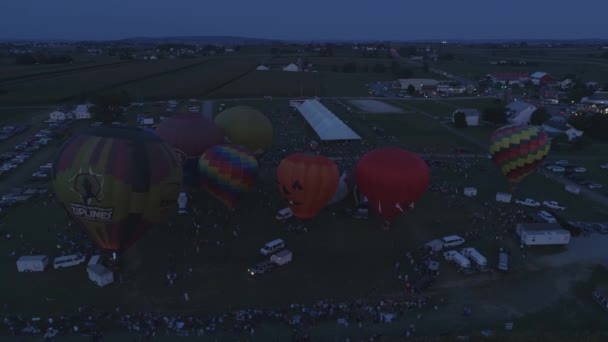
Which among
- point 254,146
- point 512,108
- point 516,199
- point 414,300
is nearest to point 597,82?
point 512,108

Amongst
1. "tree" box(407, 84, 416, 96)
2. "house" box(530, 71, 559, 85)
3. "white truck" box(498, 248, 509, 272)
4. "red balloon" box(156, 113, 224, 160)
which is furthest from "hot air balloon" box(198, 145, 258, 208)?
"house" box(530, 71, 559, 85)

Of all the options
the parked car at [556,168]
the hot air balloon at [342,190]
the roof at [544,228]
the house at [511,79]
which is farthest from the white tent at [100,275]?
the house at [511,79]

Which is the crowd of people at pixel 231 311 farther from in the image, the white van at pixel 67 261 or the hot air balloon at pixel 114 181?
the hot air balloon at pixel 114 181

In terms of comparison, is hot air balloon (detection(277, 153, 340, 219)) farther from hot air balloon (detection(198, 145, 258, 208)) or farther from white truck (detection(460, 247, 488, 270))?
white truck (detection(460, 247, 488, 270))

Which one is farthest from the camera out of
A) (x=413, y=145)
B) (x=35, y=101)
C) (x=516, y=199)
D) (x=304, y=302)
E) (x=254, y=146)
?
(x=35, y=101)

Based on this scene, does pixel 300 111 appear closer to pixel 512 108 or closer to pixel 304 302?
pixel 512 108

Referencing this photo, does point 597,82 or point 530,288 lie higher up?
point 597,82
